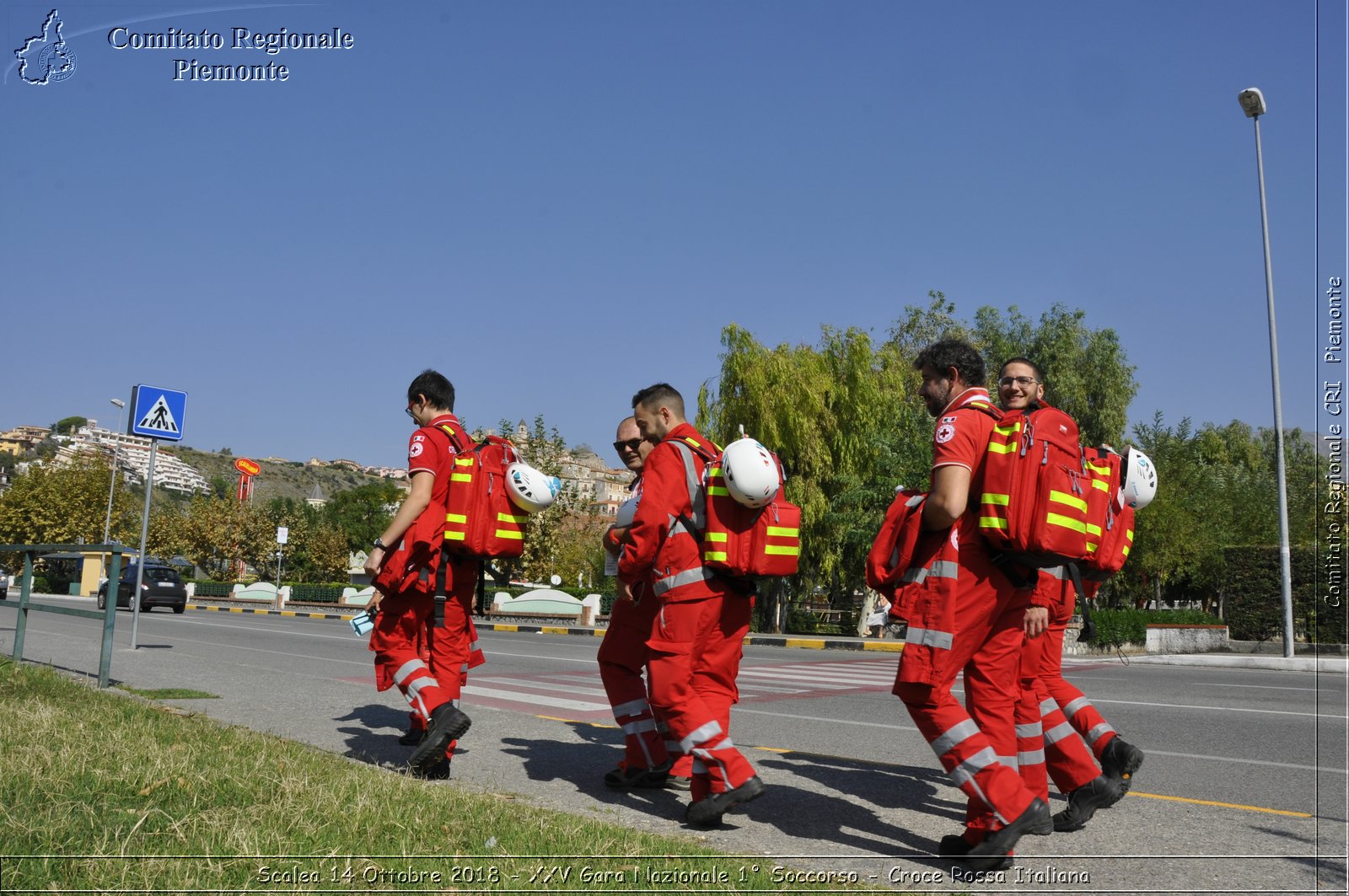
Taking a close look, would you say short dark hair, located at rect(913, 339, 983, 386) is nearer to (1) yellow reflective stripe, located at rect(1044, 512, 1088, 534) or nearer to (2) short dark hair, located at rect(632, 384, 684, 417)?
(1) yellow reflective stripe, located at rect(1044, 512, 1088, 534)

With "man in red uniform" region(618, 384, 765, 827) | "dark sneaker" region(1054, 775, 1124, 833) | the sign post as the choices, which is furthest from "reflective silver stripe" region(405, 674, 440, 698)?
the sign post

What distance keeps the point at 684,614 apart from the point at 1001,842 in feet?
5.37

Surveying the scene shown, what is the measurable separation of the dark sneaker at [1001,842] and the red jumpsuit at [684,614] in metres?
1.14

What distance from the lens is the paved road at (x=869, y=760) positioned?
14.0ft

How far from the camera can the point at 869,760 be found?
674cm

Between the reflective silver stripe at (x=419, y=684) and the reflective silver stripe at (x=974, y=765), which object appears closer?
the reflective silver stripe at (x=974, y=765)

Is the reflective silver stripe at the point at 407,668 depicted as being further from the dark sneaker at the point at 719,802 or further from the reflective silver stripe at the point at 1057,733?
the reflective silver stripe at the point at 1057,733

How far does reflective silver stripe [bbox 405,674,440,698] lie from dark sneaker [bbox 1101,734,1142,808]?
3438 mm

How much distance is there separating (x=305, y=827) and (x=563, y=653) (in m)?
→ 13.9

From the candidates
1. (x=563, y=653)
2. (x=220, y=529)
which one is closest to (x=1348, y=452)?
(x=563, y=653)

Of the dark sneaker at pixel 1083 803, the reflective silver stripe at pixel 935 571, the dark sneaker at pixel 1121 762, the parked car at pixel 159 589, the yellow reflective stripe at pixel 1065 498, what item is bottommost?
the parked car at pixel 159 589

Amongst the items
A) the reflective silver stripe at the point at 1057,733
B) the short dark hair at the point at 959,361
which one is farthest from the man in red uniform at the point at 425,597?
the reflective silver stripe at the point at 1057,733

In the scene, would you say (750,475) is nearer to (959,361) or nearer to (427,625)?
(959,361)

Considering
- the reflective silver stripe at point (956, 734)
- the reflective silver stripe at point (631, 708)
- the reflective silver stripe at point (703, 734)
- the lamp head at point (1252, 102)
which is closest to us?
the reflective silver stripe at point (956, 734)
